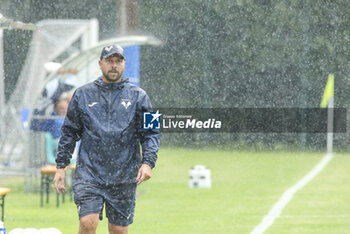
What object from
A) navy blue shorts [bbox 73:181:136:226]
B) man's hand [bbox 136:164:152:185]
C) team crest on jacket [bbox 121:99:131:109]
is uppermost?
team crest on jacket [bbox 121:99:131:109]

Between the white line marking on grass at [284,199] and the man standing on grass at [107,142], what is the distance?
8.54 ft

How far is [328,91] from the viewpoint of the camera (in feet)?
57.9

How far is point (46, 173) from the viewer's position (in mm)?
9547

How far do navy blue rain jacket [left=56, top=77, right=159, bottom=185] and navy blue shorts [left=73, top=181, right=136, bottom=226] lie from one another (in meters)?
0.05

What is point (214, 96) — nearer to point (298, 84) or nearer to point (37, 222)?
point (298, 84)

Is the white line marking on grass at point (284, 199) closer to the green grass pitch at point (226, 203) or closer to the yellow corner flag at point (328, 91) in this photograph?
the green grass pitch at point (226, 203)


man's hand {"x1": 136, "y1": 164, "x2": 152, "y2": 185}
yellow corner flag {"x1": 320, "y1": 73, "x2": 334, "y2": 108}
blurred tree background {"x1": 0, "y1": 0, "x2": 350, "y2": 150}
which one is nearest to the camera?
man's hand {"x1": 136, "y1": 164, "x2": 152, "y2": 185}

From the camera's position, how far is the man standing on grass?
18.3 feet

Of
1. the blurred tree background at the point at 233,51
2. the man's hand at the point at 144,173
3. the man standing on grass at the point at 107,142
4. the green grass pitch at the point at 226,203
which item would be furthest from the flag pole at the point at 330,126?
the man's hand at the point at 144,173

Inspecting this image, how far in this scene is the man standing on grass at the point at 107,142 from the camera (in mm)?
5590

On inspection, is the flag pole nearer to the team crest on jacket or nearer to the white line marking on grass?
the white line marking on grass

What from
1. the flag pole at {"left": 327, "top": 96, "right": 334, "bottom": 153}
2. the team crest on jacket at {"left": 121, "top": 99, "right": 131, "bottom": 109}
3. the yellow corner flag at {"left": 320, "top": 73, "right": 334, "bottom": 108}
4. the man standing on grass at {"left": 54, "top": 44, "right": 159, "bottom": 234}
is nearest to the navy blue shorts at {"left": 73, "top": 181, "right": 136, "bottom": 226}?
the man standing on grass at {"left": 54, "top": 44, "right": 159, "bottom": 234}

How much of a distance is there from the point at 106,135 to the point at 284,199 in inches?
217

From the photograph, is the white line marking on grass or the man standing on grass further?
the white line marking on grass
